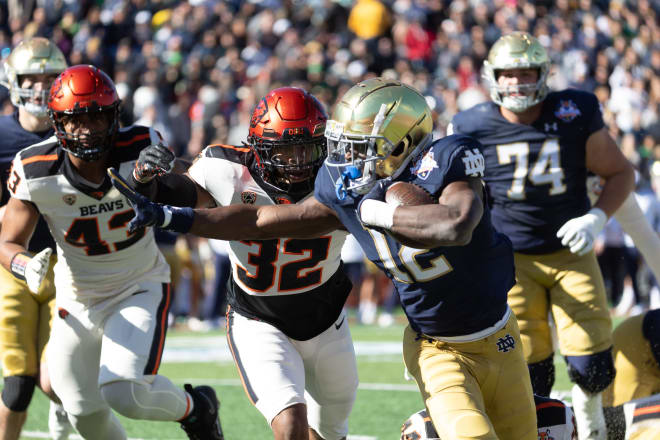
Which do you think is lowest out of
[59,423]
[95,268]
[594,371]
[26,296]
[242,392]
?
[242,392]

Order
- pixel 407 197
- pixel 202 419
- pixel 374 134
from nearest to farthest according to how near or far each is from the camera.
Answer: pixel 407 197
pixel 374 134
pixel 202 419

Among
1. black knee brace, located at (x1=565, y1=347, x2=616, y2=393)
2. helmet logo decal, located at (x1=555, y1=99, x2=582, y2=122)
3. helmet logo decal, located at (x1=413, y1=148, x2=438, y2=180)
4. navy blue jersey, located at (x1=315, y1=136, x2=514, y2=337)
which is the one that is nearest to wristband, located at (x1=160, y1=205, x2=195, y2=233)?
navy blue jersey, located at (x1=315, y1=136, x2=514, y2=337)

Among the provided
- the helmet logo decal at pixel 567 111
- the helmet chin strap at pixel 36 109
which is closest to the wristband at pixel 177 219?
the helmet chin strap at pixel 36 109

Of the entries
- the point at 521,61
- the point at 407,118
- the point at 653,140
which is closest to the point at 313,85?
the point at 653,140

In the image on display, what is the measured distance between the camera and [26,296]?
466 centimetres

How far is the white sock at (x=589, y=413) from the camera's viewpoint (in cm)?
456

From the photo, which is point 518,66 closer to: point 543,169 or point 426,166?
point 543,169

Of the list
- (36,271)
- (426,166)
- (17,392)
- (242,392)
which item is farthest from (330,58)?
(426,166)

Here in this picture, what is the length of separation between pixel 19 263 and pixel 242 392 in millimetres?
3038

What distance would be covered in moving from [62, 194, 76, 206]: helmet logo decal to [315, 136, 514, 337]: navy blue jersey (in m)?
1.38

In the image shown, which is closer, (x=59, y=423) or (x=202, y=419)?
(x=202, y=419)

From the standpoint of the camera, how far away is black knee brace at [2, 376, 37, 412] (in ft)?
14.5

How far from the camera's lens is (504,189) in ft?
16.2

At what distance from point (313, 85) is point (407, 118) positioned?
932cm
